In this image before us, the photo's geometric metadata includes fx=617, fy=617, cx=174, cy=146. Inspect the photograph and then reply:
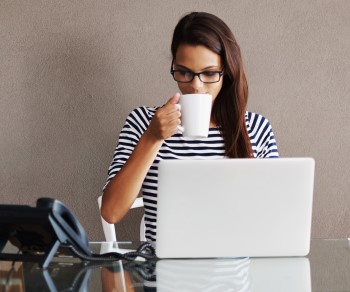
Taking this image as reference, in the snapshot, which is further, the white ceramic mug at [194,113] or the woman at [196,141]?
the woman at [196,141]

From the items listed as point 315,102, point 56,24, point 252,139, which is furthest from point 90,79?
point 315,102

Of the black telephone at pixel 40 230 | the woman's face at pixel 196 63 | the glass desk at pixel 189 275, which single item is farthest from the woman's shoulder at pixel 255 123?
the black telephone at pixel 40 230

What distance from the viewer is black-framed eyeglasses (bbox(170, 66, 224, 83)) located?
5.67 ft

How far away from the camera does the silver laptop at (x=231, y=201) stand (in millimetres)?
1200

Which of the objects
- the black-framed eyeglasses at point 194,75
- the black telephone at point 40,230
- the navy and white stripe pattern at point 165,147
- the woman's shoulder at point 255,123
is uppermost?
the black-framed eyeglasses at point 194,75

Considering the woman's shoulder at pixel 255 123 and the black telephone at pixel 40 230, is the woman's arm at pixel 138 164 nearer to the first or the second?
the black telephone at pixel 40 230

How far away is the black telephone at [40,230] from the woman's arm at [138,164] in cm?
35

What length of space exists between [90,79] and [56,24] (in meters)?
0.23

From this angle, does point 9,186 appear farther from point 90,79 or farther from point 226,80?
point 226,80

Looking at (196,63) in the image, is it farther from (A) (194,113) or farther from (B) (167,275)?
(B) (167,275)

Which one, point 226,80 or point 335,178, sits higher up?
point 226,80

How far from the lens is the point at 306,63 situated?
7.40 feet

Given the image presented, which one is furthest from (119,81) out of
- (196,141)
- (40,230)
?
(40,230)

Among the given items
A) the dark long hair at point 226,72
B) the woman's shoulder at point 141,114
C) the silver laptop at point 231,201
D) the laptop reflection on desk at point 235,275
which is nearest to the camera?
the laptop reflection on desk at point 235,275
